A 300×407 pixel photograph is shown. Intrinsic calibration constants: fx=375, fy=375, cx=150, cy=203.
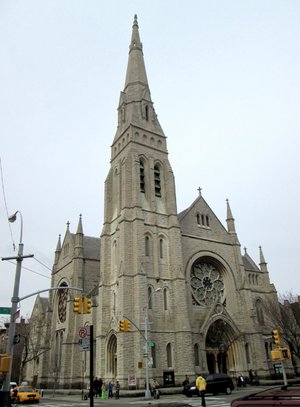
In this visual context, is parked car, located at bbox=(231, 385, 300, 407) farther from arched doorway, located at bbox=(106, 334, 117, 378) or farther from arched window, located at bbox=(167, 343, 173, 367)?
arched doorway, located at bbox=(106, 334, 117, 378)

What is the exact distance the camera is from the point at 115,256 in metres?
39.9

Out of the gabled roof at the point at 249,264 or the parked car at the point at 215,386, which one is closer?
the parked car at the point at 215,386

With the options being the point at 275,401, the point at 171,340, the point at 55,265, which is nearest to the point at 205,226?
the point at 171,340

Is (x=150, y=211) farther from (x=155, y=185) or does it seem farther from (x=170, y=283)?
(x=170, y=283)

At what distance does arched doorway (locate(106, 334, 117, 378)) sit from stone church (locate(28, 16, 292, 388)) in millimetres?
135

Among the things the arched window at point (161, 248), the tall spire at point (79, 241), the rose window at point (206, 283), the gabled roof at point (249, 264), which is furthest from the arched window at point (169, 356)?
the gabled roof at point (249, 264)

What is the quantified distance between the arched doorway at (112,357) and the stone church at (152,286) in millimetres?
135

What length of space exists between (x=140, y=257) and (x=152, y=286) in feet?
10.3

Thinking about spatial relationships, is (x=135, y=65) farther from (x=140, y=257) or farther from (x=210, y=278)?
(x=210, y=278)

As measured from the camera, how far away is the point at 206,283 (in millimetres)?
42875

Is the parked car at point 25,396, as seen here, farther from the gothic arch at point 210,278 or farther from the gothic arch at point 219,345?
the gothic arch at point 210,278

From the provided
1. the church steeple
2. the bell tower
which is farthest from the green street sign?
the church steeple

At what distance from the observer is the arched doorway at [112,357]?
35.7 meters

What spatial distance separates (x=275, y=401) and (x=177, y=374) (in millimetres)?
33775
